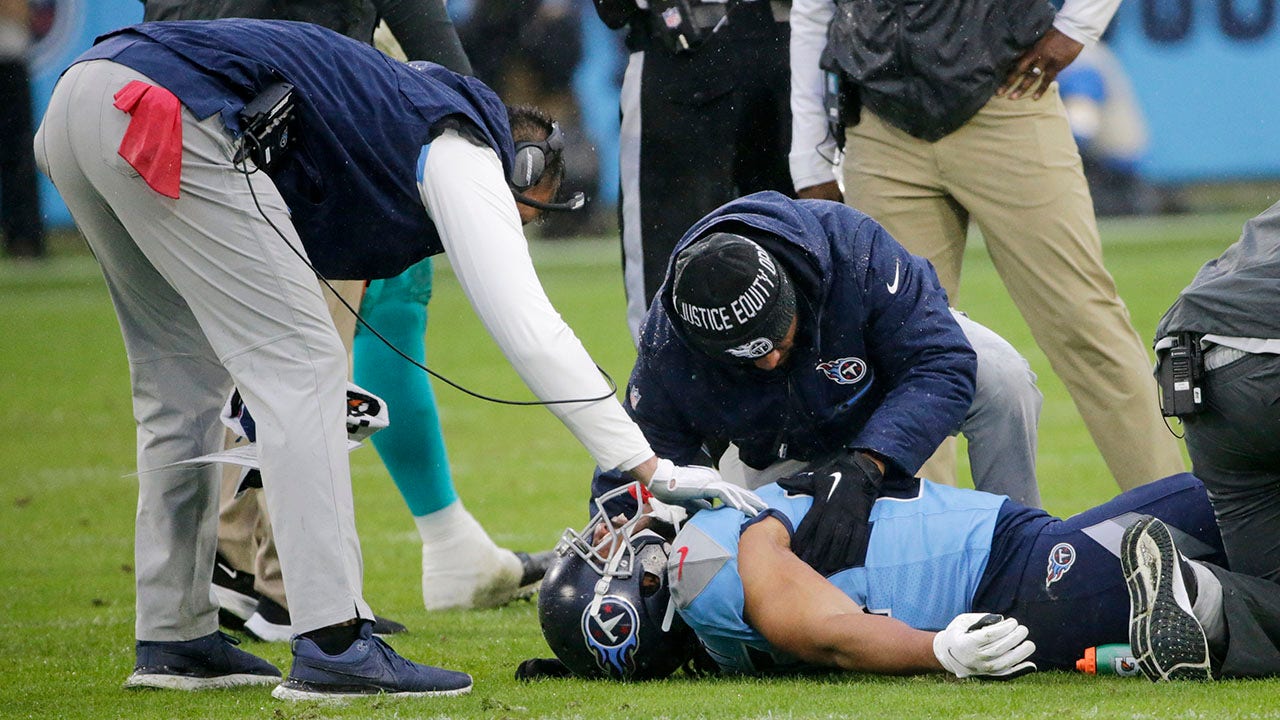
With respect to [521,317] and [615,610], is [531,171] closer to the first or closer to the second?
[521,317]

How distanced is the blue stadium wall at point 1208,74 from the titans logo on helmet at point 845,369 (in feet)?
43.2

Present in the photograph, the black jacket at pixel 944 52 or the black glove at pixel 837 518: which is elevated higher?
the black jacket at pixel 944 52

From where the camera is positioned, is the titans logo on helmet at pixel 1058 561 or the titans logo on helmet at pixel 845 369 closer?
the titans logo on helmet at pixel 1058 561

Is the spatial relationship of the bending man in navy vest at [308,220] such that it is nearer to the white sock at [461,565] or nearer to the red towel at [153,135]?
the red towel at [153,135]

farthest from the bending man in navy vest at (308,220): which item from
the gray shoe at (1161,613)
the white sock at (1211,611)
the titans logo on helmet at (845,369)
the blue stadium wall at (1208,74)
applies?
the blue stadium wall at (1208,74)

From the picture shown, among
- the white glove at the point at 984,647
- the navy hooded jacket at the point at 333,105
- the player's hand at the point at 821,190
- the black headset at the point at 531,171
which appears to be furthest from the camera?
the player's hand at the point at 821,190

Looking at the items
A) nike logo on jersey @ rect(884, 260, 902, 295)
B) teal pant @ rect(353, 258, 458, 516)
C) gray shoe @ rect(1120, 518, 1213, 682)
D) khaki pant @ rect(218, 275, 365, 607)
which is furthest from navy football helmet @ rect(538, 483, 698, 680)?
teal pant @ rect(353, 258, 458, 516)

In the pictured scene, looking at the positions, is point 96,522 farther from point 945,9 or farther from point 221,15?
point 945,9

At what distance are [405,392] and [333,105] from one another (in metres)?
1.92

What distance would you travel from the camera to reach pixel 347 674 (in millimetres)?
3547

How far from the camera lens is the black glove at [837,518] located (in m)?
3.72

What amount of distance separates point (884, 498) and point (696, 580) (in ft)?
1.73

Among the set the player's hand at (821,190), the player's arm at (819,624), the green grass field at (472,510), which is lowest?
the green grass field at (472,510)

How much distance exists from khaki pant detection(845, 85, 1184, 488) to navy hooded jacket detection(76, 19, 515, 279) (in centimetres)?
167
